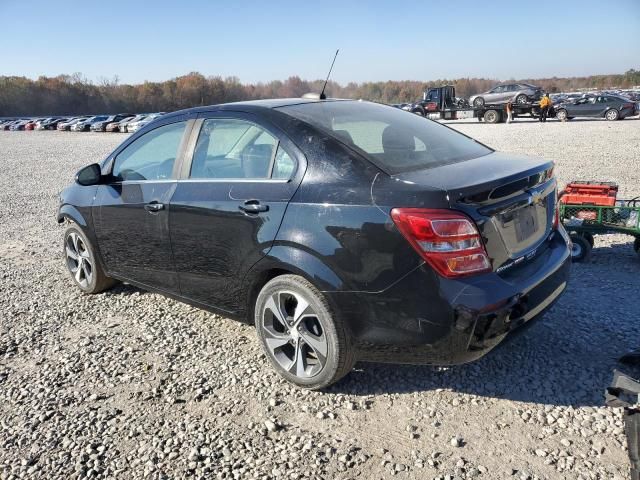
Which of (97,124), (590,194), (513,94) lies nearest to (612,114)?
(513,94)

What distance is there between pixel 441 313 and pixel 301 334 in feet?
3.00

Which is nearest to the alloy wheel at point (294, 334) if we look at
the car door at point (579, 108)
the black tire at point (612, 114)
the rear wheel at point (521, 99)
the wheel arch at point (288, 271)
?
the wheel arch at point (288, 271)

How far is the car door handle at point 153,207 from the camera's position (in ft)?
11.9

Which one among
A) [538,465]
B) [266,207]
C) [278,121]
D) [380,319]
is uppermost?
[278,121]

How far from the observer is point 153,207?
3.68 m

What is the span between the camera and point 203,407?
2928 millimetres

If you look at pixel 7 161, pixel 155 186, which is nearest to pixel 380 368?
pixel 155 186

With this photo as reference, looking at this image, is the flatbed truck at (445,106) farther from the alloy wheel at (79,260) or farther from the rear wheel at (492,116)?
the alloy wheel at (79,260)

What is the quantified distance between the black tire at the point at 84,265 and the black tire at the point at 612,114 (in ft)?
94.9

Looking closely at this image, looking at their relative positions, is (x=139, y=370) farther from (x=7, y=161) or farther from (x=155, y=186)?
(x=7, y=161)

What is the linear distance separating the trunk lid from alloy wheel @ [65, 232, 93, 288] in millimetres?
3376

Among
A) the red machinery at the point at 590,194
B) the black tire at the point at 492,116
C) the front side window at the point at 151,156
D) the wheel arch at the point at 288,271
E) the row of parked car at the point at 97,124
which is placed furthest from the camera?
the row of parked car at the point at 97,124

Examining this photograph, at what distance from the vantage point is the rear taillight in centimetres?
237

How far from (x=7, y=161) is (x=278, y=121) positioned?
2198 cm
